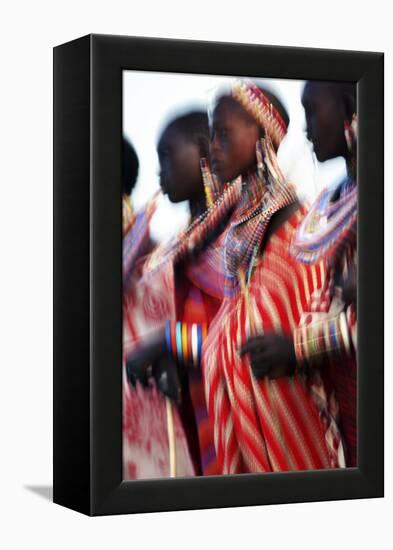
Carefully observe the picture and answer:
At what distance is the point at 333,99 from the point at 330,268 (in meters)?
0.71

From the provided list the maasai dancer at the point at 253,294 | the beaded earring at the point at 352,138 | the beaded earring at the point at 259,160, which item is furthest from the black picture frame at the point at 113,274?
the beaded earring at the point at 259,160

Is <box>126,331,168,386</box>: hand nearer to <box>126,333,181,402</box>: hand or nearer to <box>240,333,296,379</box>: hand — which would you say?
<box>126,333,181,402</box>: hand

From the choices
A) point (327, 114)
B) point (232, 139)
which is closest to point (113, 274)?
point (232, 139)

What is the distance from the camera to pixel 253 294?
6691mm

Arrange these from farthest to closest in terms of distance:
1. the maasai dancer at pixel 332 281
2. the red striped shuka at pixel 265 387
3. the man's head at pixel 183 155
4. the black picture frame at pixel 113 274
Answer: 1. the maasai dancer at pixel 332 281
2. the red striped shuka at pixel 265 387
3. the man's head at pixel 183 155
4. the black picture frame at pixel 113 274

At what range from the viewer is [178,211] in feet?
21.5

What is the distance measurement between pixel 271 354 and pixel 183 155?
90 cm

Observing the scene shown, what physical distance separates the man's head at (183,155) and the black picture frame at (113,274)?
198 millimetres

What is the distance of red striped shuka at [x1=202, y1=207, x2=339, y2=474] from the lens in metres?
6.66

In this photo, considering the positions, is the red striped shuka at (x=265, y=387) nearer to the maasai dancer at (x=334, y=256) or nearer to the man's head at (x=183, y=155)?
the maasai dancer at (x=334, y=256)

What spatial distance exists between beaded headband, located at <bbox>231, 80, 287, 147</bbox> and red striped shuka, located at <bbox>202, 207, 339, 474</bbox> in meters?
0.34

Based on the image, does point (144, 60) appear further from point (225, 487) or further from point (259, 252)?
point (225, 487)

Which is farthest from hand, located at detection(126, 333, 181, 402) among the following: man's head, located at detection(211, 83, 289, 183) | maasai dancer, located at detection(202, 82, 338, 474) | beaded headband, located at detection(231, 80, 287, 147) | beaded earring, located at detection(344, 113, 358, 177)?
beaded earring, located at detection(344, 113, 358, 177)

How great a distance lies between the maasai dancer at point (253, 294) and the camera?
6656 mm
